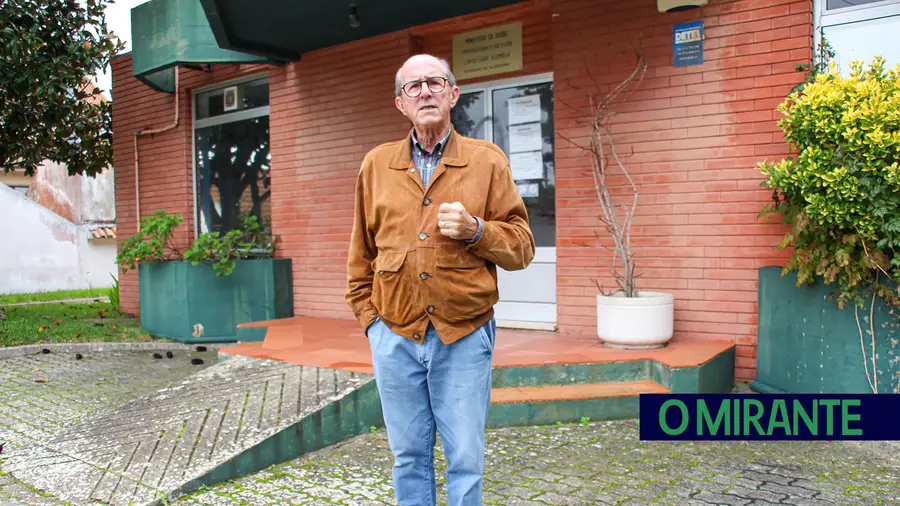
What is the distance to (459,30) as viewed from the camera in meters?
7.20

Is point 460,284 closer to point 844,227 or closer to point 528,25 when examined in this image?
point 844,227

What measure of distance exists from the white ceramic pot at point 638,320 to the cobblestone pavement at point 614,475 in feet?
3.18

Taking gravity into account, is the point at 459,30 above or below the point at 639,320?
above

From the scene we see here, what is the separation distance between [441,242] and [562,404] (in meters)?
2.75

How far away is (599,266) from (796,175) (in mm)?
2000

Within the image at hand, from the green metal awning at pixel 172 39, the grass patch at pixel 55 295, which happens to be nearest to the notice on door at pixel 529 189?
the green metal awning at pixel 172 39

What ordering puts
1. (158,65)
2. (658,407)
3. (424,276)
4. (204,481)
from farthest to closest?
(158,65), (658,407), (204,481), (424,276)

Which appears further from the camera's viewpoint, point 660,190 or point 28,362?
point 28,362

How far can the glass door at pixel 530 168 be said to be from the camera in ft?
Result: 22.2

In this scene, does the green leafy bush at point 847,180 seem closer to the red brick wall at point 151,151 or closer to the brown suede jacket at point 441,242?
the brown suede jacket at point 441,242

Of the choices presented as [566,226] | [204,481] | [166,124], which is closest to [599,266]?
[566,226]

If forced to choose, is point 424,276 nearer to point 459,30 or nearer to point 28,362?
point 459,30

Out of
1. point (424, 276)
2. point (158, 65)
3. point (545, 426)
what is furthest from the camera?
point (158, 65)

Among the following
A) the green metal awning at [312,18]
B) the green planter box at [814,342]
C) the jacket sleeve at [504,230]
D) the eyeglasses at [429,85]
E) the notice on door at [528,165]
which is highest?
the green metal awning at [312,18]
